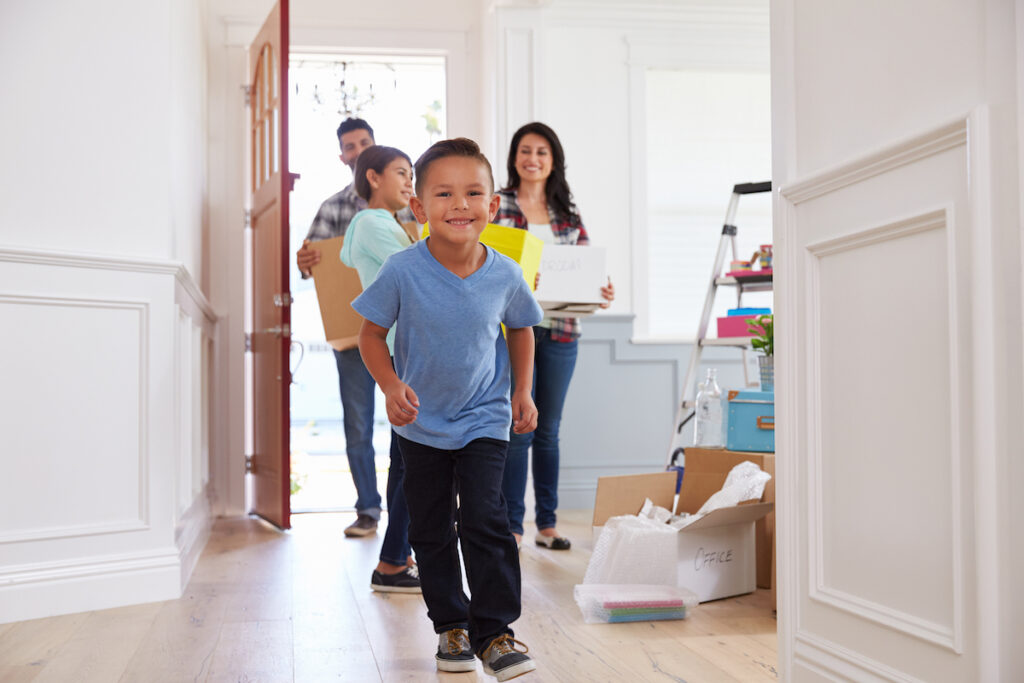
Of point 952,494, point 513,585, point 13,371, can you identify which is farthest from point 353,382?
point 952,494

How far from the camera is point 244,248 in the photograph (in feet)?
13.2

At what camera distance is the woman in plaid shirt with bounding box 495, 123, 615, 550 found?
2938 mm

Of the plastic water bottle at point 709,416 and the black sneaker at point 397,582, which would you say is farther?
the plastic water bottle at point 709,416

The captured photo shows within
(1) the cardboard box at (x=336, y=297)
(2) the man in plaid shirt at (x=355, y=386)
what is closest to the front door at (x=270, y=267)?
(2) the man in plaid shirt at (x=355, y=386)

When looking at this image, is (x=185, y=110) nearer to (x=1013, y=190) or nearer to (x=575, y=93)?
(x=575, y=93)

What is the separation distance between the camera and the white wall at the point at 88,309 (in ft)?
7.29

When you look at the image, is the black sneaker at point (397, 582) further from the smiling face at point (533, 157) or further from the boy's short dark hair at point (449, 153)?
the smiling face at point (533, 157)

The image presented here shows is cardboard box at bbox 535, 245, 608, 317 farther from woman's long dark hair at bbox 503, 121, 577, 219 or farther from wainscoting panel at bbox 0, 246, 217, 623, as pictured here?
wainscoting panel at bbox 0, 246, 217, 623

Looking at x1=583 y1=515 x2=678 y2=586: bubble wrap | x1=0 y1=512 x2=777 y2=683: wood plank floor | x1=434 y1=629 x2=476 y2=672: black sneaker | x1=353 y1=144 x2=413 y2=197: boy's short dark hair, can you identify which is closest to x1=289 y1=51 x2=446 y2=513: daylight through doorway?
x1=353 y1=144 x2=413 y2=197: boy's short dark hair

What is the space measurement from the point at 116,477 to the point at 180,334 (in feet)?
1.65

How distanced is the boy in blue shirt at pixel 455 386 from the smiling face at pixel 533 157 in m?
1.33

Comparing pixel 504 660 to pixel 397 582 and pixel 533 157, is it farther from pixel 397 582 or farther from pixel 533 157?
pixel 533 157

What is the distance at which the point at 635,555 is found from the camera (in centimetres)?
224

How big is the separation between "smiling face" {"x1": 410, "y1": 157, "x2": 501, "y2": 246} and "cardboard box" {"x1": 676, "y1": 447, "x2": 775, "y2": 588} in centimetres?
118
